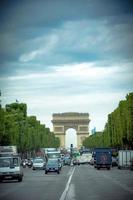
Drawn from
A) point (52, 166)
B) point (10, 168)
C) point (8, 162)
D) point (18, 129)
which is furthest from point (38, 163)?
point (10, 168)

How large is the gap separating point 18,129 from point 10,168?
69.2m

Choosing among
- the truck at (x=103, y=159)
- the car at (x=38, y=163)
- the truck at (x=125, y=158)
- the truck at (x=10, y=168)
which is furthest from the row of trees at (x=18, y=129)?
the truck at (x=10, y=168)

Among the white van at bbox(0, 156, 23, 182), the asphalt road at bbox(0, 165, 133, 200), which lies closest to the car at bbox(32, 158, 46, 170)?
the white van at bbox(0, 156, 23, 182)

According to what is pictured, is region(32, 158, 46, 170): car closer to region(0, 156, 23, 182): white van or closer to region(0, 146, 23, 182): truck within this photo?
region(0, 146, 23, 182): truck

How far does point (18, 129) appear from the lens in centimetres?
12050

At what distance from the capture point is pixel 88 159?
141m

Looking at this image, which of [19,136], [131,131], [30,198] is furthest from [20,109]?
[30,198]

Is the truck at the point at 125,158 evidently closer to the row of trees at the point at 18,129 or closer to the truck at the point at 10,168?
the row of trees at the point at 18,129

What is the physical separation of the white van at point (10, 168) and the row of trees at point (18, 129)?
45.2 m

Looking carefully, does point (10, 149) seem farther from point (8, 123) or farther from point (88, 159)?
point (88, 159)

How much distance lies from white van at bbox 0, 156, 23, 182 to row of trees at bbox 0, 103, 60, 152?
4524cm

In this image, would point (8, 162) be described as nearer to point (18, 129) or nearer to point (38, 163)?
point (38, 163)

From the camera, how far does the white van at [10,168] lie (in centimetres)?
5144

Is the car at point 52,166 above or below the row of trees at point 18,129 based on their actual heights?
below
